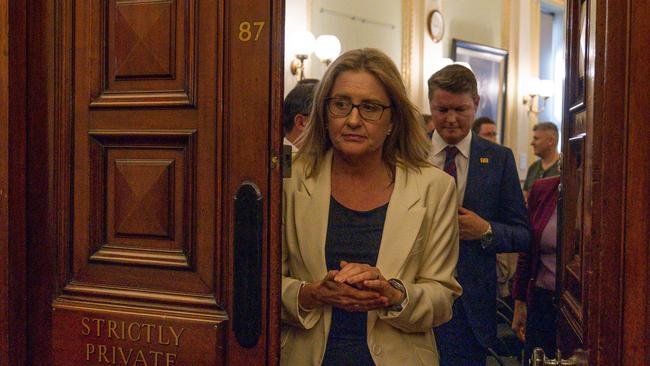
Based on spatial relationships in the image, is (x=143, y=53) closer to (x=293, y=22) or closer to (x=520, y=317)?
(x=520, y=317)

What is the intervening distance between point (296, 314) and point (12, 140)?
0.87m

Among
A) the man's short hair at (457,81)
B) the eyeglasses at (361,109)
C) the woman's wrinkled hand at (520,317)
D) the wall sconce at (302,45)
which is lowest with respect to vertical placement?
the woman's wrinkled hand at (520,317)

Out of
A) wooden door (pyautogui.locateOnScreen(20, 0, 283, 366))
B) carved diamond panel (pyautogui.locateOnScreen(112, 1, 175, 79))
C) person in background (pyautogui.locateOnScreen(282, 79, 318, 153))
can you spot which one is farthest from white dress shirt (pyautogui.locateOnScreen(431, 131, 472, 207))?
carved diamond panel (pyautogui.locateOnScreen(112, 1, 175, 79))

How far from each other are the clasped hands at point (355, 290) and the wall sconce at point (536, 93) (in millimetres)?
8697

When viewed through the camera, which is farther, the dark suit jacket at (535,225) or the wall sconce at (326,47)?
the wall sconce at (326,47)

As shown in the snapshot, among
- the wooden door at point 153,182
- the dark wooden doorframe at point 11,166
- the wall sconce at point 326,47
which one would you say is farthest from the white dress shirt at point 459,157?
the wall sconce at point 326,47

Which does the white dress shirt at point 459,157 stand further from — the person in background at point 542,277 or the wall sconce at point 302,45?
the wall sconce at point 302,45

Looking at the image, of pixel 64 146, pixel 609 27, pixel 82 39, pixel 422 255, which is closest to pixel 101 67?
pixel 82 39

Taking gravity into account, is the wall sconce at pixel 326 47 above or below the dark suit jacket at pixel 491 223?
above

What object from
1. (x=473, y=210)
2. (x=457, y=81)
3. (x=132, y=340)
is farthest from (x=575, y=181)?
(x=132, y=340)

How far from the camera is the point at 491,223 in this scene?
102 inches

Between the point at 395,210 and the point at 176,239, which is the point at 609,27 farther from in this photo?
the point at 176,239

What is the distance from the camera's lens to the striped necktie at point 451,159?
275cm

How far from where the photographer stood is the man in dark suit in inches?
101
